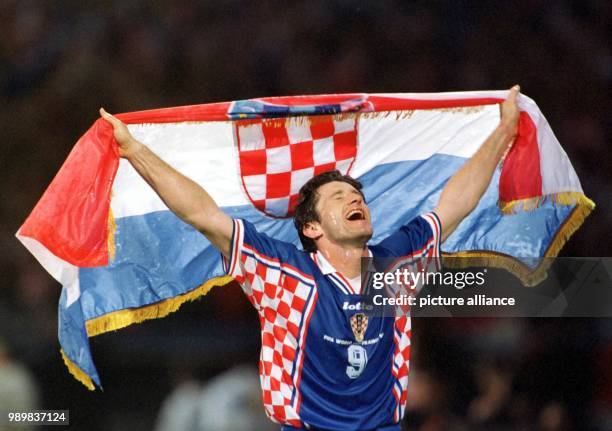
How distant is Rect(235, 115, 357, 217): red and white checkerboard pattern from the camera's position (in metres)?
3.16

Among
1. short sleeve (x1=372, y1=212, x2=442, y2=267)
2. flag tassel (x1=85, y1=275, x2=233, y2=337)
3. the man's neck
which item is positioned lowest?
flag tassel (x1=85, y1=275, x2=233, y2=337)

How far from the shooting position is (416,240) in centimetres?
300

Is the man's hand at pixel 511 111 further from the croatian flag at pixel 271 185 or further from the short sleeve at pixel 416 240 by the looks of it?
the short sleeve at pixel 416 240

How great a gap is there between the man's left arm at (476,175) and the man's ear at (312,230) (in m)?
0.40

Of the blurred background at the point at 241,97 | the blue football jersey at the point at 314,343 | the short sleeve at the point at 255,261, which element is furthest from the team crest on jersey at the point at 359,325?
the blurred background at the point at 241,97

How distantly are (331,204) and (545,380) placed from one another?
6.25 feet

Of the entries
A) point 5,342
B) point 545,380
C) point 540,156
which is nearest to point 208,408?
point 5,342

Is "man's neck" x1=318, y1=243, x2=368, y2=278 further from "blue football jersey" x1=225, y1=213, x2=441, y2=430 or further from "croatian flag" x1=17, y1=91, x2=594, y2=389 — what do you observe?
"croatian flag" x1=17, y1=91, x2=594, y2=389

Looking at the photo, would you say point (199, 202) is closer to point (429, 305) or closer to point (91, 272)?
point (91, 272)

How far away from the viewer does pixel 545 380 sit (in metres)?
4.33

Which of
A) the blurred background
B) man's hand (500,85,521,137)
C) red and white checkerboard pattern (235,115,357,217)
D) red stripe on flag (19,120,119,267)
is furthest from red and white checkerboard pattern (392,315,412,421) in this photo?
the blurred background

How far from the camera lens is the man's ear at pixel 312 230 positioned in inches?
115

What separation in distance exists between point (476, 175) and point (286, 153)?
634 millimetres

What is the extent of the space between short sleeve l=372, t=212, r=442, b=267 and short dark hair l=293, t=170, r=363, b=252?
0.19 meters
